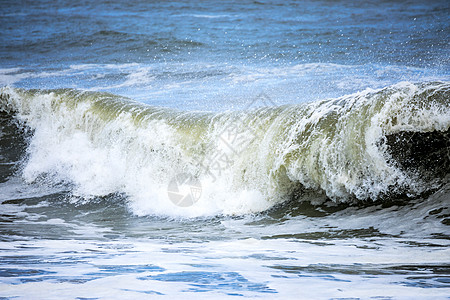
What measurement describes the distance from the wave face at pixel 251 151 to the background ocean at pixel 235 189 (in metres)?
0.02

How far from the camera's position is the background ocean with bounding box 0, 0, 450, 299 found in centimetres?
266

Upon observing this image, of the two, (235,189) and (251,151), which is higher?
(251,151)

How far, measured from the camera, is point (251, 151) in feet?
19.7

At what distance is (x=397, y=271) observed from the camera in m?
2.74

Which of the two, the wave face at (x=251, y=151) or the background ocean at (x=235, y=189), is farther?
the wave face at (x=251, y=151)

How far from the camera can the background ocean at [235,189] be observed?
2.66 metres

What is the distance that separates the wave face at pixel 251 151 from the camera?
4598 mm

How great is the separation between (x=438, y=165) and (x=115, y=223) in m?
3.55

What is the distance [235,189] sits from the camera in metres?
6.03

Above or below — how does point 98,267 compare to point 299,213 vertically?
above

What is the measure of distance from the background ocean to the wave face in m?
0.02

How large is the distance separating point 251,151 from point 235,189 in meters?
0.50

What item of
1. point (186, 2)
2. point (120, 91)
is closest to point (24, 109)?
point (120, 91)

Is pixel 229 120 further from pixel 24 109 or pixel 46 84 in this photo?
pixel 46 84
